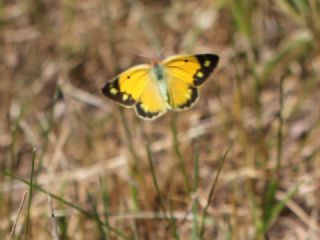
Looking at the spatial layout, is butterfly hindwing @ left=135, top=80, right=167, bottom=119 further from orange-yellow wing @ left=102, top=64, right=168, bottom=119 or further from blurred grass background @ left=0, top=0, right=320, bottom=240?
blurred grass background @ left=0, top=0, right=320, bottom=240

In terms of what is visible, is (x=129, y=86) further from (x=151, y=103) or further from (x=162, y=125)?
(x=162, y=125)

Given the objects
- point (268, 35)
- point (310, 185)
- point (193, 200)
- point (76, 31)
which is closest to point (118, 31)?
point (76, 31)

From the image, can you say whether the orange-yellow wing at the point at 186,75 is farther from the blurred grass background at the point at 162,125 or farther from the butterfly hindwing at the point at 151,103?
the blurred grass background at the point at 162,125

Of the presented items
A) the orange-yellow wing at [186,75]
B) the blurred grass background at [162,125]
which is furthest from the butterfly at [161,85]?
the blurred grass background at [162,125]

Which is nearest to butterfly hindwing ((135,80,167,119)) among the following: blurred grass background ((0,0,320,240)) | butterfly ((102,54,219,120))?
butterfly ((102,54,219,120))

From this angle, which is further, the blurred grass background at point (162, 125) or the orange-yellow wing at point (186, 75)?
the blurred grass background at point (162, 125)

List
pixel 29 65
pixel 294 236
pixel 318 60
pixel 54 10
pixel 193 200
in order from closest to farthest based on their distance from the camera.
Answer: pixel 193 200 < pixel 294 236 < pixel 318 60 < pixel 29 65 < pixel 54 10

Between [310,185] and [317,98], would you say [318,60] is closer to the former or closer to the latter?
[317,98]

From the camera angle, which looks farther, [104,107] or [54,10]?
[54,10]
